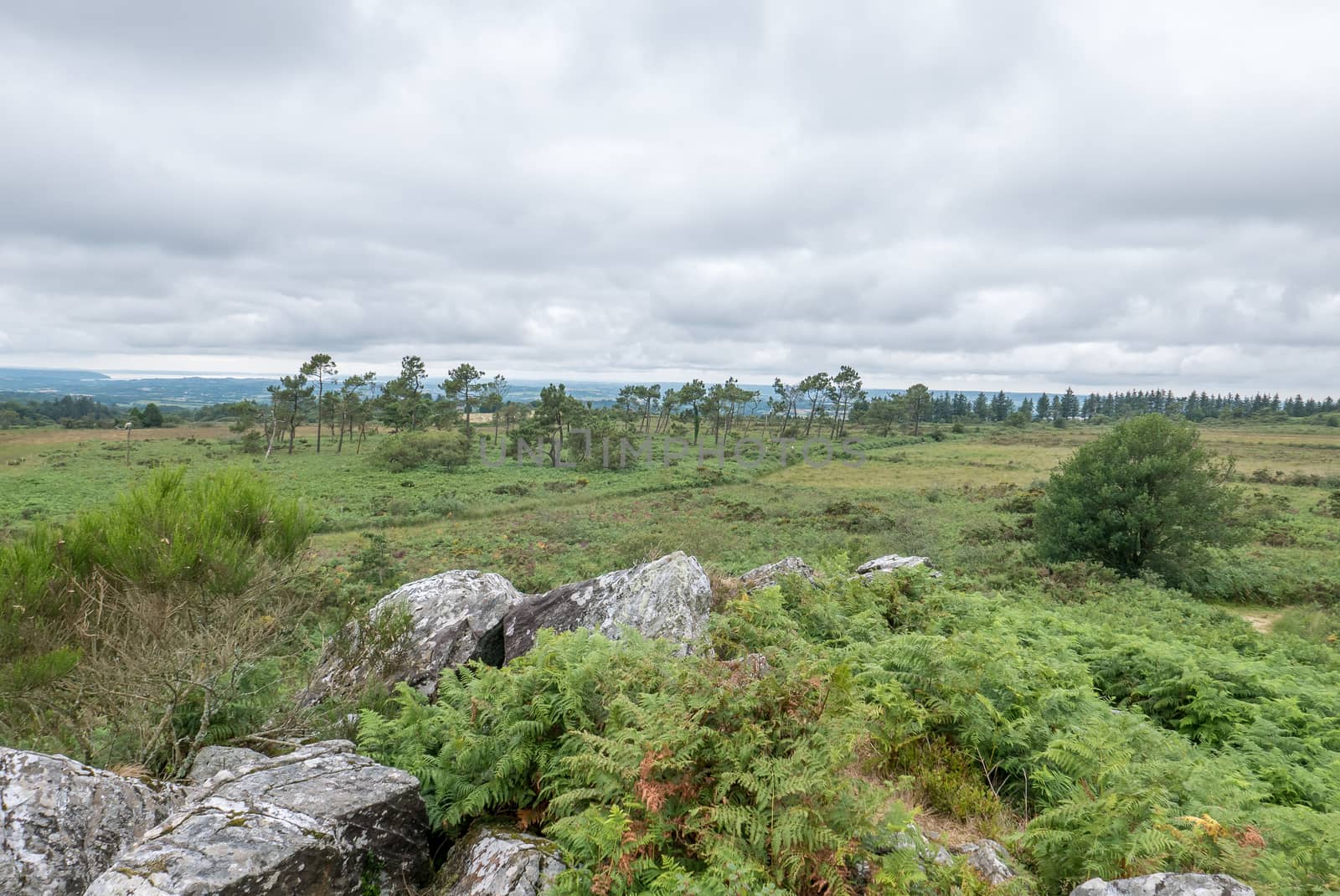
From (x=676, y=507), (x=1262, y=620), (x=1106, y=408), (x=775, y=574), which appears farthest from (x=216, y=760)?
(x=1106, y=408)

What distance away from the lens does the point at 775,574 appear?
11953 millimetres

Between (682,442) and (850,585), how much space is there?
74.7 meters

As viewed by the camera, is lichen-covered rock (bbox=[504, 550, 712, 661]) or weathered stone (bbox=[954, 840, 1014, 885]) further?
lichen-covered rock (bbox=[504, 550, 712, 661])

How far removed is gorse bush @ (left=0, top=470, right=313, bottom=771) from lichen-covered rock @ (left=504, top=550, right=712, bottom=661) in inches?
139

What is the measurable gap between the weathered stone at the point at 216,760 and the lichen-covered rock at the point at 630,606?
3.99 metres

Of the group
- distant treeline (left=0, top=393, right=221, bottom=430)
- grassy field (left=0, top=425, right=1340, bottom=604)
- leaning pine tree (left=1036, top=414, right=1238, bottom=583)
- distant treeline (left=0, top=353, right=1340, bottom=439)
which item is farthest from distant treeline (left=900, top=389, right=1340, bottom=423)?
distant treeline (left=0, top=393, right=221, bottom=430)

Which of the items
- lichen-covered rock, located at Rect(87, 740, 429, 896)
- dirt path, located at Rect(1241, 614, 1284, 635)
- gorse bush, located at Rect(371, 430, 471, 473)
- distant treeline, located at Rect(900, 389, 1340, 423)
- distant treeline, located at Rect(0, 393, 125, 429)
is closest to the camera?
lichen-covered rock, located at Rect(87, 740, 429, 896)

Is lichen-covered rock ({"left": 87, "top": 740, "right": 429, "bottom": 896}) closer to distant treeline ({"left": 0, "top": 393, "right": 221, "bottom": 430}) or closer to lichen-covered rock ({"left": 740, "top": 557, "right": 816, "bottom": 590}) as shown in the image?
lichen-covered rock ({"left": 740, "top": 557, "right": 816, "bottom": 590})

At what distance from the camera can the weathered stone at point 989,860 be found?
4.06m

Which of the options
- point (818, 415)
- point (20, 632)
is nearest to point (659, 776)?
point (20, 632)

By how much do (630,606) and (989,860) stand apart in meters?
6.09

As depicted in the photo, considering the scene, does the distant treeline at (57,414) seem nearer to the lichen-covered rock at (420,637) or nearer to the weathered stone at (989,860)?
the lichen-covered rock at (420,637)

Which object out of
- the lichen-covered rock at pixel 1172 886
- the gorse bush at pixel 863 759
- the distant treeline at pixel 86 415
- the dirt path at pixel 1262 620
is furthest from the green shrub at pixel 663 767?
Answer: the distant treeline at pixel 86 415

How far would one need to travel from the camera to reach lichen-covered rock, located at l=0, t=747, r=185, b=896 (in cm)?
377
